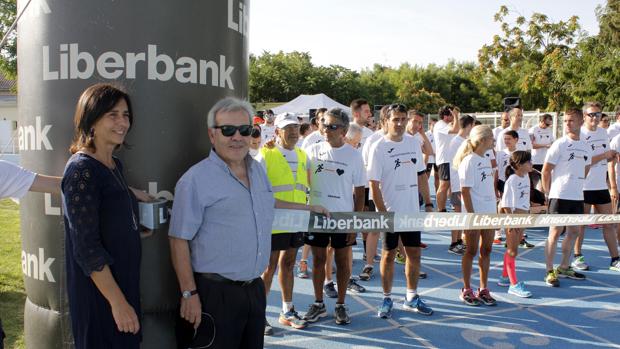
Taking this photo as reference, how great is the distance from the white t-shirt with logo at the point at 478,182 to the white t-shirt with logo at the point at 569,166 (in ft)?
5.67

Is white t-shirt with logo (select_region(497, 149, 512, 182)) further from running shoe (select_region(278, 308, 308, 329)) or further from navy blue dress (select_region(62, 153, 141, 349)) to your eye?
navy blue dress (select_region(62, 153, 141, 349))

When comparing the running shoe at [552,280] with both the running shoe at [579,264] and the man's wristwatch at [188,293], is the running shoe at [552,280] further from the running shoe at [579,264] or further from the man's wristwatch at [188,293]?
the man's wristwatch at [188,293]

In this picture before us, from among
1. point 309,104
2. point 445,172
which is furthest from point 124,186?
point 309,104

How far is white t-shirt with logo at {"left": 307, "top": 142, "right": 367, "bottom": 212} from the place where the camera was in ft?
16.8

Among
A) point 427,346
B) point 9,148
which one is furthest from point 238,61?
point 9,148

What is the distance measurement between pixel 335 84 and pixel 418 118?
141 feet

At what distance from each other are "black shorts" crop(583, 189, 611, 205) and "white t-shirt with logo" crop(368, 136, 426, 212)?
3.63 meters

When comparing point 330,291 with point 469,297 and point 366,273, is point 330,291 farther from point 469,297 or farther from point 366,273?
point 469,297

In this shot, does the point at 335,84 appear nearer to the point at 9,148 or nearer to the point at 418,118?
the point at 9,148

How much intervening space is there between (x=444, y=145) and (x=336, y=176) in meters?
5.07

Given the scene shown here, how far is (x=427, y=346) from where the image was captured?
463cm

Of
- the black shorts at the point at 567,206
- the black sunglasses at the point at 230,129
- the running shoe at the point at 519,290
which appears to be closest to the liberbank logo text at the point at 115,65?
the black sunglasses at the point at 230,129

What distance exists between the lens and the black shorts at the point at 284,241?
4742mm

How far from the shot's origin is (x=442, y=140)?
9.80 meters
